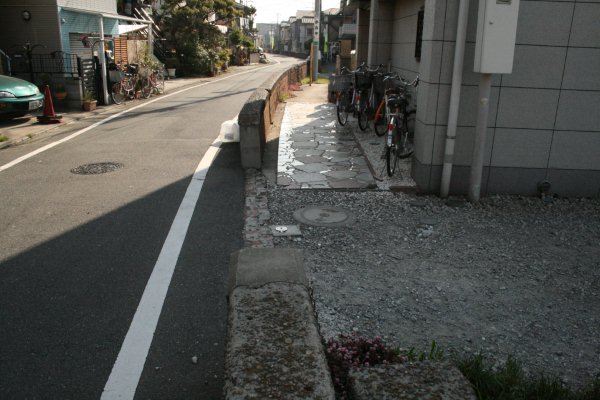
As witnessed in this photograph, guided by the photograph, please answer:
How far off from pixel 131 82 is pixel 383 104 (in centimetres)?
1172

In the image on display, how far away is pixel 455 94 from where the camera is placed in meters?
6.85

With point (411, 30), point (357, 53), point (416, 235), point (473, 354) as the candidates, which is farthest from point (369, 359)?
point (357, 53)

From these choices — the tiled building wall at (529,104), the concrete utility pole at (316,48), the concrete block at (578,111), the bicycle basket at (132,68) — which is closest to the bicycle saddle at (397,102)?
the tiled building wall at (529,104)

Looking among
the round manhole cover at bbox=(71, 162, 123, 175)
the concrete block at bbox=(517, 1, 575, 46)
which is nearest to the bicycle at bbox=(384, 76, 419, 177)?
the concrete block at bbox=(517, 1, 575, 46)

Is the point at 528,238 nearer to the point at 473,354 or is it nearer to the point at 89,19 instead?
the point at 473,354

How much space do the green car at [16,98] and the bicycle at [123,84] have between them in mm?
4107

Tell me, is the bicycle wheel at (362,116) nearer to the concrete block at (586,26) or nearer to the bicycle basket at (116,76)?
the concrete block at (586,26)

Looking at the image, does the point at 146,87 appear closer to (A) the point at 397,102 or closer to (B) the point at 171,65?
(B) the point at 171,65

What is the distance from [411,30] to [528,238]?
6514 mm

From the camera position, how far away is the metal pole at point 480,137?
664cm

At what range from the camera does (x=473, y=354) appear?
12.4ft

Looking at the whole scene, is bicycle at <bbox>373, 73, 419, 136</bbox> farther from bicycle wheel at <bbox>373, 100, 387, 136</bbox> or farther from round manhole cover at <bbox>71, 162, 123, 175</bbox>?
round manhole cover at <bbox>71, 162, 123, 175</bbox>

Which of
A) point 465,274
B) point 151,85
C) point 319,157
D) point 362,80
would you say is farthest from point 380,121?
point 151,85

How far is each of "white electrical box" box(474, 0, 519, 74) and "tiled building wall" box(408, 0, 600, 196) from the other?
47 cm
